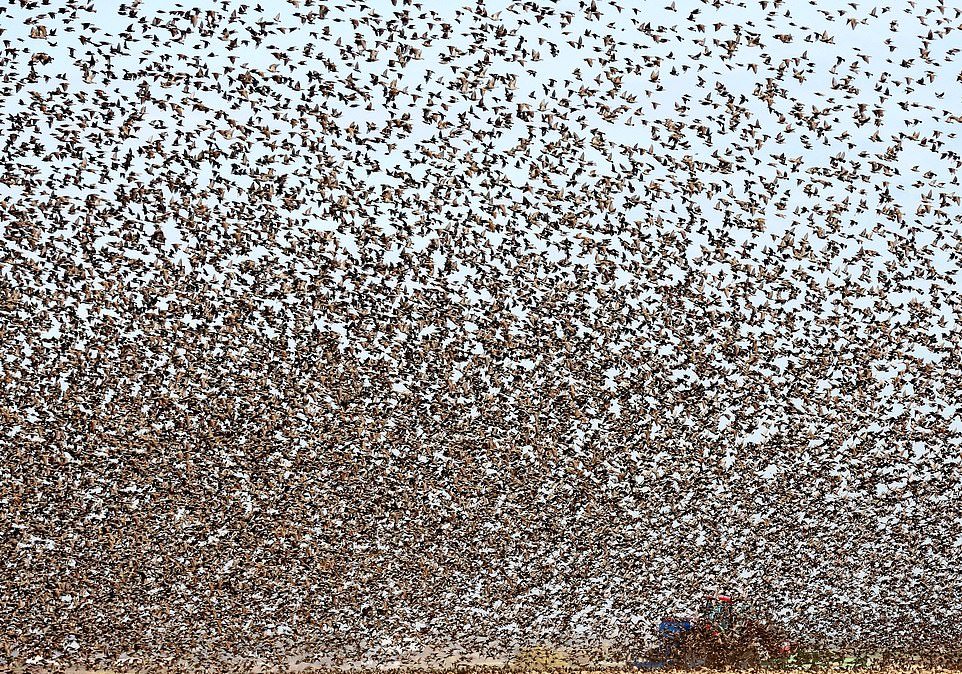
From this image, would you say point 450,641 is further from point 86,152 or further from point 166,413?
point 86,152

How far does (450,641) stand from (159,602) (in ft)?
14.1

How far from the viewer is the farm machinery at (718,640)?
1672 centimetres

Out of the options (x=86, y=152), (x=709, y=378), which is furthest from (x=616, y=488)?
(x=86, y=152)

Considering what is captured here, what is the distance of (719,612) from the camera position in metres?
16.8

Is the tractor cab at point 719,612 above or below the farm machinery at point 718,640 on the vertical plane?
above

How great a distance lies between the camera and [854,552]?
54.7ft

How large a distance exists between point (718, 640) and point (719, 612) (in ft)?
1.30

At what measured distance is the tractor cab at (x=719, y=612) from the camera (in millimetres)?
16734

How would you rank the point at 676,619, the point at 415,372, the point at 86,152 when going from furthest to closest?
the point at 676,619
the point at 415,372
the point at 86,152

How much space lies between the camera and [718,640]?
16703mm

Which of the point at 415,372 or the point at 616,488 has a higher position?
the point at 415,372

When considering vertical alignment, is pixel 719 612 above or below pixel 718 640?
above

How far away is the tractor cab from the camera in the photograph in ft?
54.9

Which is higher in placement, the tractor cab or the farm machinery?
the tractor cab
